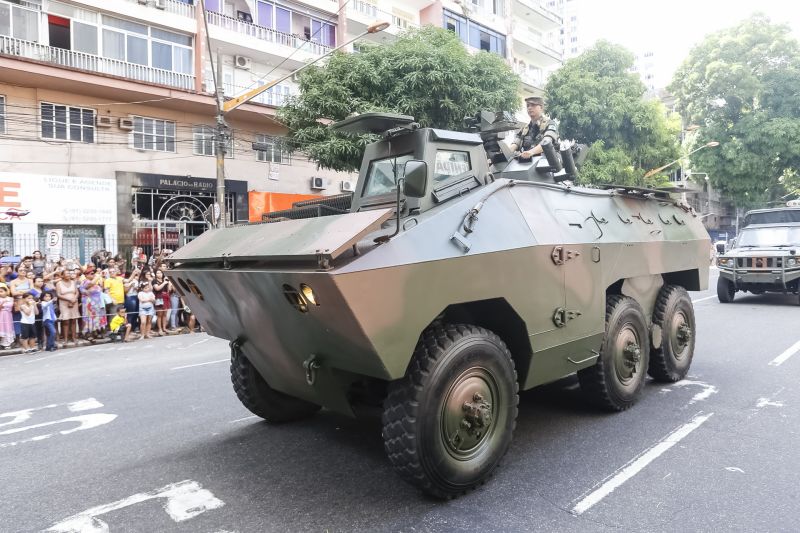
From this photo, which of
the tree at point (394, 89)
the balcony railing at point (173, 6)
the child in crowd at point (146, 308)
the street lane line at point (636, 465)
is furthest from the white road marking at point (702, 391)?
the balcony railing at point (173, 6)

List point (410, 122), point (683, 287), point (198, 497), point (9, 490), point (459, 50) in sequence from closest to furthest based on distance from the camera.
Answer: point (198, 497) < point (9, 490) < point (410, 122) < point (683, 287) < point (459, 50)

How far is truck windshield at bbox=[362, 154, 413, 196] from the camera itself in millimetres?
4619

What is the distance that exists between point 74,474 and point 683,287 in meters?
6.14

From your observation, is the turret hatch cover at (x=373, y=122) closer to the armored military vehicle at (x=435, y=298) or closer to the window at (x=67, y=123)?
the armored military vehicle at (x=435, y=298)

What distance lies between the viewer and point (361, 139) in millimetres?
14289

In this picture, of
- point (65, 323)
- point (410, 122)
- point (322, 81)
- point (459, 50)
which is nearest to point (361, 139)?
point (322, 81)

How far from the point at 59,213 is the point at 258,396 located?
537 inches

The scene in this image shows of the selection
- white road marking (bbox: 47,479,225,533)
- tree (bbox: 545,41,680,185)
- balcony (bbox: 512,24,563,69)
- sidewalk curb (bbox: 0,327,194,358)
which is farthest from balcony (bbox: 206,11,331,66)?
white road marking (bbox: 47,479,225,533)

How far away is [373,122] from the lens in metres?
4.37

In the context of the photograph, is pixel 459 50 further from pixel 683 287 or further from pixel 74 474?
pixel 74 474

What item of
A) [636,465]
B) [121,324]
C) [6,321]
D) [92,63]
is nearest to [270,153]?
[92,63]

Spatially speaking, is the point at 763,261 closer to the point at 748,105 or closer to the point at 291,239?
the point at 291,239

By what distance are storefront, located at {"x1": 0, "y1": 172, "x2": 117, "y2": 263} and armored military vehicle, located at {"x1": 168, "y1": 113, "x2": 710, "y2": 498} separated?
13.1 meters

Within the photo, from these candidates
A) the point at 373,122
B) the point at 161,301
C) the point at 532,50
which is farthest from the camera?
the point at 532,50
